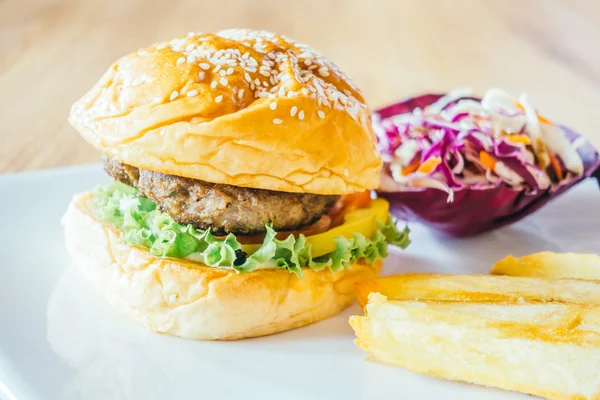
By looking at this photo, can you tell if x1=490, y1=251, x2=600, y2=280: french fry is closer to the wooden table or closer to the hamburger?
the hamburger

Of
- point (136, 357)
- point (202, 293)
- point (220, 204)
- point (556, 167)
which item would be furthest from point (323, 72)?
point (556, 167)

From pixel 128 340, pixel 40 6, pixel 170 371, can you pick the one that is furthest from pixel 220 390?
pixel 40 6

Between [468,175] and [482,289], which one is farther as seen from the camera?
[468,175]

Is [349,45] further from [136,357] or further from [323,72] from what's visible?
[136,357]

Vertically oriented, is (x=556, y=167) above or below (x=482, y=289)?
below

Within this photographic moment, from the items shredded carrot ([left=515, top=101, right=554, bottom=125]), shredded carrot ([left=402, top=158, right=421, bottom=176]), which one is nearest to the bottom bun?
shredded carrot ([left=402, top=158, right=421, bottom=176])
